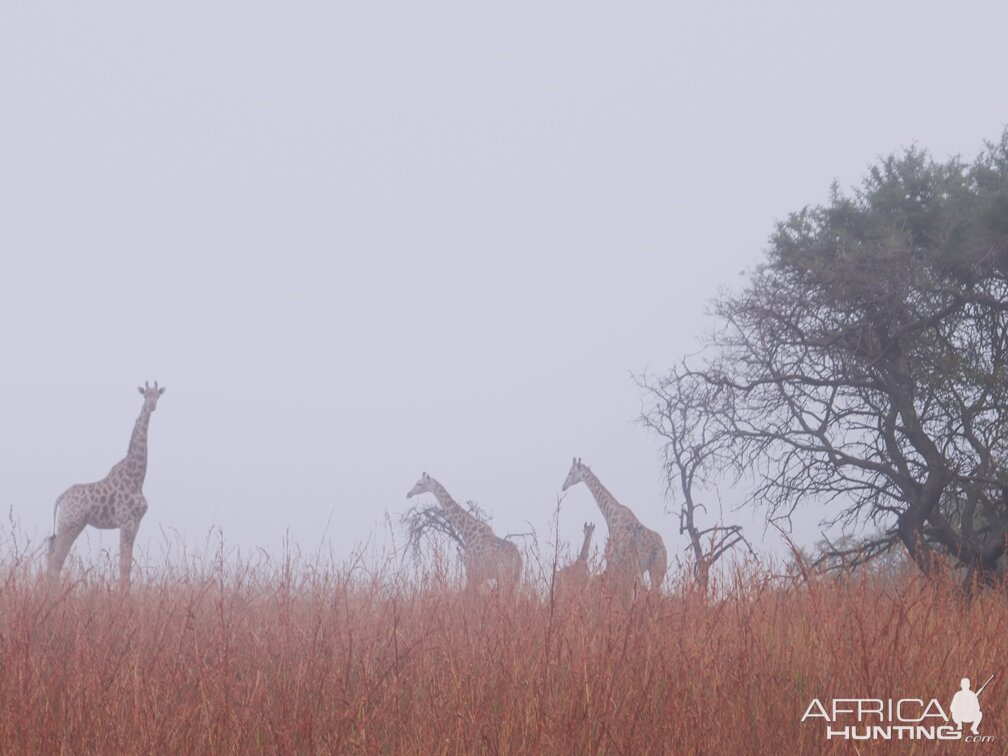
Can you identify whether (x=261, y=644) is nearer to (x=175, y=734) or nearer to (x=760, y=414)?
(x=175, y=734)

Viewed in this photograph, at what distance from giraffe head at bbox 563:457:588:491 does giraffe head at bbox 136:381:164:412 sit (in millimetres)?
6226

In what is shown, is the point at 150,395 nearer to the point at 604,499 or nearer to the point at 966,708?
the point at 604,499

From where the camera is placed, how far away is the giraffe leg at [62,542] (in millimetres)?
12898

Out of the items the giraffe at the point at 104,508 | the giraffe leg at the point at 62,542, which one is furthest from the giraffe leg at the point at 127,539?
the giraffe leg at the point at 62,542

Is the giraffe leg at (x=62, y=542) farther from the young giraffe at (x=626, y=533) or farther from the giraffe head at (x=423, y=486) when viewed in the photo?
the young giraffe at (x=626, y=533)

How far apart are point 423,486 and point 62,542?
5919 millimetres

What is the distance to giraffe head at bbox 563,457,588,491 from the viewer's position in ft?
55.1

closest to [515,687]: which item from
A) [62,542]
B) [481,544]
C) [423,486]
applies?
[62,542]

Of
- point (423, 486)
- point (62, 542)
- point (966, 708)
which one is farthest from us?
point (423, 486)

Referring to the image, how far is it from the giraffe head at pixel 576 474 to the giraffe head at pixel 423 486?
214cm

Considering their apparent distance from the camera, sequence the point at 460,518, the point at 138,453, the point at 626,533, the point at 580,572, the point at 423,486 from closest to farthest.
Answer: the point at 580,572, the point at 138,453, the point at 626,533, the point at 460,518, the point at 423,486

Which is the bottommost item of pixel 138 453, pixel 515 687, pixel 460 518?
pixel 515 687

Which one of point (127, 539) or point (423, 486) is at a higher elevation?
point (423, 486)

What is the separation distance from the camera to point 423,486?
1742 centimetres
